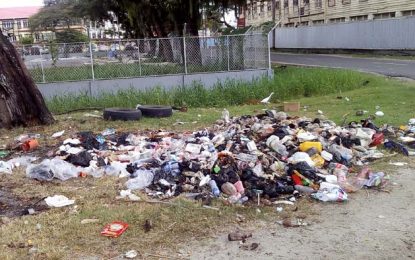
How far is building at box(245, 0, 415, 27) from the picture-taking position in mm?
37219

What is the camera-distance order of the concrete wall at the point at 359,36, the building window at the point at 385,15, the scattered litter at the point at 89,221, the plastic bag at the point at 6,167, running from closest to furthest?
the scattered litter at the point at 89,221
the plastic bag at the point at 6,167
the concrete wall at the point at 359,36
the building window at the point at 385,15

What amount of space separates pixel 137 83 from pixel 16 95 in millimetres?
7705

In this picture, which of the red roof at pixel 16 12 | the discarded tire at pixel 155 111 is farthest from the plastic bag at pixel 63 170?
the red roof at pixel 16 12

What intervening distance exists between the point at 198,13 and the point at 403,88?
10.6 meters

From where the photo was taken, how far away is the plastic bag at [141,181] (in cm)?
565

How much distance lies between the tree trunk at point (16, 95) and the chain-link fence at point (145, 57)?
7.29 metres

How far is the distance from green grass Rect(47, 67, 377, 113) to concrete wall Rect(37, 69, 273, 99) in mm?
2358

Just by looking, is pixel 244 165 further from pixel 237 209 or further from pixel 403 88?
pixel 403 88

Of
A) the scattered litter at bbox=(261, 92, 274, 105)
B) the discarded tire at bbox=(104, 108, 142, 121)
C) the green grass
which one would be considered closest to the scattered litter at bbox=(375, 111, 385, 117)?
the scattered litter at bbox=(261, 92, 274, 105)

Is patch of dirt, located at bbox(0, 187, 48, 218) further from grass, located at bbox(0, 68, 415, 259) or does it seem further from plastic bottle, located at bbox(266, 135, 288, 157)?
plastic bottle, located at bbox(266, 135, 288, 157)

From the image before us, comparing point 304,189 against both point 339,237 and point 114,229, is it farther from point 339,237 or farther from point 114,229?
point 114,229

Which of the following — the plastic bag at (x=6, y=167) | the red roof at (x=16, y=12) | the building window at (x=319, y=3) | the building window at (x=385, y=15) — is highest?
the red roof at (x=16, y=12)

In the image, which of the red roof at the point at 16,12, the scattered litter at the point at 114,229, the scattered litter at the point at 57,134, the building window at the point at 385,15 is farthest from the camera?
the red roof at the point at 16,12

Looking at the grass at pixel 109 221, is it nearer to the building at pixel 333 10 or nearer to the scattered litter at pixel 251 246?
the scattered litter at pixel 251 246
